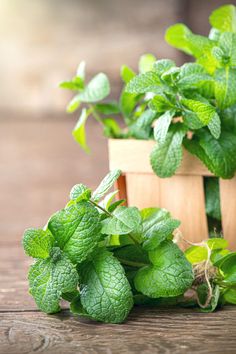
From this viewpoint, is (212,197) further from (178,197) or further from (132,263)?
(132,263)

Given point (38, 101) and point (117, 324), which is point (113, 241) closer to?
point (117, 324)

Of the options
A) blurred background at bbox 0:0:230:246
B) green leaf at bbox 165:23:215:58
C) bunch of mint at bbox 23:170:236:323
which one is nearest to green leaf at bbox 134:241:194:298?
bunch of mint at bbox 23:170:236:323

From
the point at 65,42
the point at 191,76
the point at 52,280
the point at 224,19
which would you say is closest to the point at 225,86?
the point at 191,76

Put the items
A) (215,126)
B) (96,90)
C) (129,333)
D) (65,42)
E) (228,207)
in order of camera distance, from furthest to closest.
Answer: (65,42) < (96,90) < (228,207) < (215,126) < (129,333)

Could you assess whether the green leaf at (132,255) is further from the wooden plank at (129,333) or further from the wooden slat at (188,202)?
the wooden slat at (188,202)

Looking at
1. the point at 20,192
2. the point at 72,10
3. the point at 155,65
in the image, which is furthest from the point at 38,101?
the point at 155,65

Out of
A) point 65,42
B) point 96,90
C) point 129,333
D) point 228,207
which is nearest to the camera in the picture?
point 129,333
